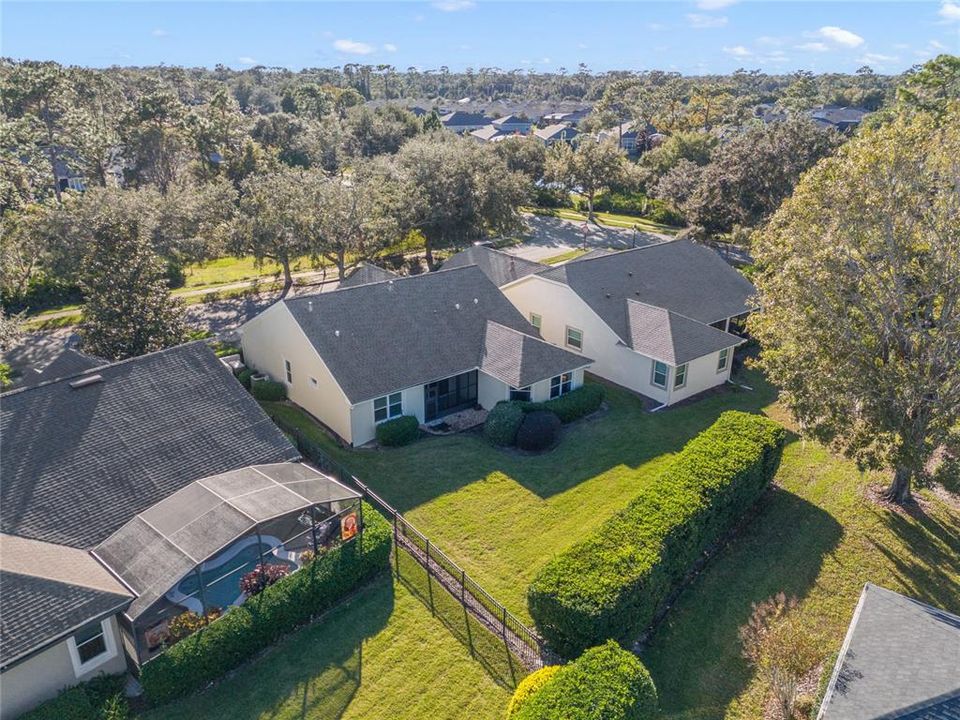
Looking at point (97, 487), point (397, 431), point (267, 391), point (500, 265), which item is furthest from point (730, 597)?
point (500, 265)

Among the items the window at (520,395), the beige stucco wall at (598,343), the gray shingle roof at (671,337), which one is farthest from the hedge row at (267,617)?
the gray shingle roof at (671,337)

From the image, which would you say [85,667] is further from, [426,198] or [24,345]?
[426,198]

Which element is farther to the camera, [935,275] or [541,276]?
[541,276]

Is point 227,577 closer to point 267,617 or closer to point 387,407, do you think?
point 267,617

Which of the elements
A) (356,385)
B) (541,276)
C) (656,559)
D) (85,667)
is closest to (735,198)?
(541,276)

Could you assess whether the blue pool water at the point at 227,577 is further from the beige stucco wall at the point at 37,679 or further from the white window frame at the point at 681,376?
the white window frame at the point at 681,376

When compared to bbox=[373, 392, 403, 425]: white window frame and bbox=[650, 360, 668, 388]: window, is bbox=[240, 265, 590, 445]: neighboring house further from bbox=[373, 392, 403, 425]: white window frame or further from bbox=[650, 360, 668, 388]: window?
bbox=[650, 360, 668, 388]: window

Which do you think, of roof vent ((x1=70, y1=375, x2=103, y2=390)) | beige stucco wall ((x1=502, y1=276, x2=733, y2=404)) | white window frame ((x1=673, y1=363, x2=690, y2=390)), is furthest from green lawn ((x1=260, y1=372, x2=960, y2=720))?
roof vent ((x1=70, y1=375, x2=103, y2=390))
